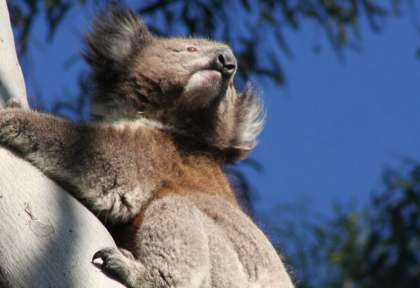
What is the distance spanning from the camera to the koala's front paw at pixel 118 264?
287cm

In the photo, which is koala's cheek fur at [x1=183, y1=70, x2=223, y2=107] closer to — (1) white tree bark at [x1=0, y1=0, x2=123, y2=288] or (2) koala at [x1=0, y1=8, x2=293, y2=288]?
(2) koala at [x1=0, y1=8, x2=293, y2=288]

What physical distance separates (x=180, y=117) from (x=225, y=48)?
425 mm

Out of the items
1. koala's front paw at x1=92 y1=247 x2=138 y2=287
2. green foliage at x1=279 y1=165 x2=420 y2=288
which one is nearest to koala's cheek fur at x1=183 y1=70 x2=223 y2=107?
koala's front paw at x1=92 y1=247 x2=138 y2=287

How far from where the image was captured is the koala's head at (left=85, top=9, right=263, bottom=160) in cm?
423

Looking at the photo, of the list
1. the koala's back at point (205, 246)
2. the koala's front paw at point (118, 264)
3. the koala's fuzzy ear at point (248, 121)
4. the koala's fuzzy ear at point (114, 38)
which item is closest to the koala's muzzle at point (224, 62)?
the koala's fuzzy ear at point (248, 121)

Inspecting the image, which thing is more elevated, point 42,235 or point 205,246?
point 42,235

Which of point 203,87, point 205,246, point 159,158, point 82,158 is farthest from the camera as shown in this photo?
point 203,87

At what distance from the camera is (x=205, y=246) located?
10.7ft

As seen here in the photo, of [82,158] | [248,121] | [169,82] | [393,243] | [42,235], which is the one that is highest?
[42,235]

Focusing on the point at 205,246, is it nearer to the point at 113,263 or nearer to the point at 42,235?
the point at 113,263

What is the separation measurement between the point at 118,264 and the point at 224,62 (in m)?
1.61

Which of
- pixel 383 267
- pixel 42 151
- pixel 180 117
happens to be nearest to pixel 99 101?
pixel 180 117

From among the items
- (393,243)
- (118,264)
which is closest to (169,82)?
(118,264)

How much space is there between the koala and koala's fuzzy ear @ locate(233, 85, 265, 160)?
0.5 inches
